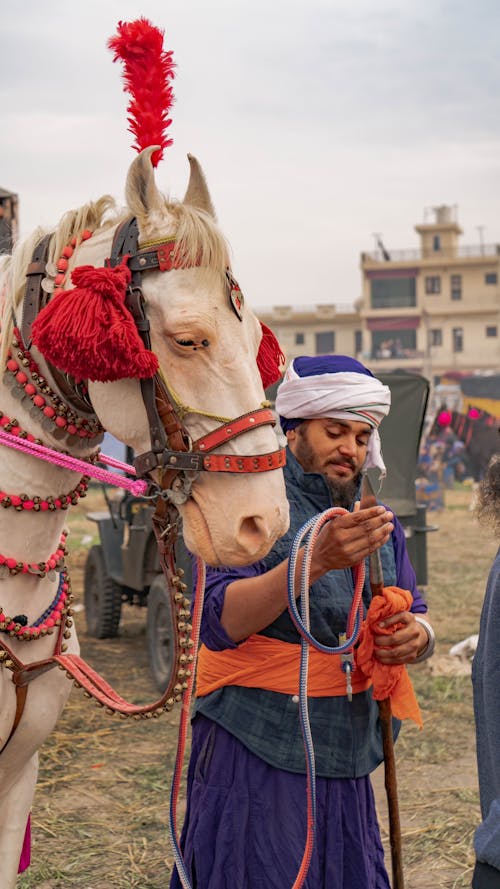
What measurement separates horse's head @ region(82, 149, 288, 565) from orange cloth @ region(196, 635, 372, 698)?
2.25 feet

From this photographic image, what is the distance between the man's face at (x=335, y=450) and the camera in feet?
9.16

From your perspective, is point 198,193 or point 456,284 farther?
point 456,284

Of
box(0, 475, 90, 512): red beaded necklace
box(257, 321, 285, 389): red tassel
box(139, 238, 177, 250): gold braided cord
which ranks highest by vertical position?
box(139, 238, 177, 250): gold braided cord

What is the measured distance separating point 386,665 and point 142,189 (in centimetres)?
147

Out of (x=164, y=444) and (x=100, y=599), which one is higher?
(x=164, y=444)

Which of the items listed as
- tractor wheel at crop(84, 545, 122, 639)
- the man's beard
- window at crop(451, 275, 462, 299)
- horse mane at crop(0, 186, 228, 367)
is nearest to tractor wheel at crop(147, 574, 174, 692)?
tractor wheel at crop(84, 545, 122, 639)

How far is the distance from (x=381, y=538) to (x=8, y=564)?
0.95 m

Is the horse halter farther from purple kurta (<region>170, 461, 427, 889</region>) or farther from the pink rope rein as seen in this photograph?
purple kurta (<region>170, 461, 427, 889</region>)

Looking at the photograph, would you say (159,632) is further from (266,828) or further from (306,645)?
(306,645)

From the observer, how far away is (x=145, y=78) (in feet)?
7.73

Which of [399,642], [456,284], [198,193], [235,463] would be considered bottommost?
[399,642]

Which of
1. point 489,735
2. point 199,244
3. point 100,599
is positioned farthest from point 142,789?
point 199,244

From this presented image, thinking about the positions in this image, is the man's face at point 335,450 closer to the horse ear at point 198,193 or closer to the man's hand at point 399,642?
the man's hand at point 399,642

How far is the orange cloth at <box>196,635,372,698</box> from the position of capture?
2.65 m
